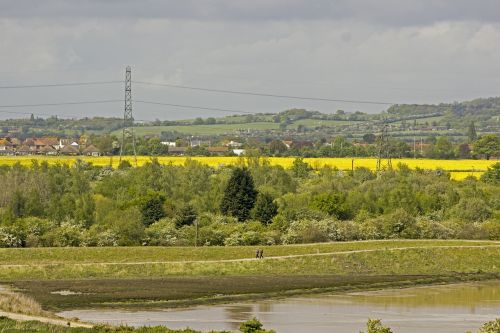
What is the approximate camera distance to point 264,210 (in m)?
91.3

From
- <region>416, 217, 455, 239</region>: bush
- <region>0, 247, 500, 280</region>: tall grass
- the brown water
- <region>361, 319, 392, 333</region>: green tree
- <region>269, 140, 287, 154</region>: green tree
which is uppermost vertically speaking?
<region>269, 140, 287, 154</region>: green tree

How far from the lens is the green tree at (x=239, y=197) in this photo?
93.2 meters

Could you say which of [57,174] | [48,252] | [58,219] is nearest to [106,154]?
[57,174]

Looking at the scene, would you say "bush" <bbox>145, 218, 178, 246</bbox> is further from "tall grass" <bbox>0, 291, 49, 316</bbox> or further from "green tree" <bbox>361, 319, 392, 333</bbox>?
"green tree" <bbox>361, 319, 392, 333</bbox>

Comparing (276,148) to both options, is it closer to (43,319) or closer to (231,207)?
(231,207)

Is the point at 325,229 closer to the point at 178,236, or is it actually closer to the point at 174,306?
the point at 178,236

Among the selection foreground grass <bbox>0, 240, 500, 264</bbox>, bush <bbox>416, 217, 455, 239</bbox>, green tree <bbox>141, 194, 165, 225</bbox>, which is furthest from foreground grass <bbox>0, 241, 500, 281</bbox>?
green tree <bbox>141, 194, 165, 225</bbox>

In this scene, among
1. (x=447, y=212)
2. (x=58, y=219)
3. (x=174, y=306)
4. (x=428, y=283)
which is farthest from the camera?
(x=447, y=212)

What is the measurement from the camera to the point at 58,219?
90.4 metres

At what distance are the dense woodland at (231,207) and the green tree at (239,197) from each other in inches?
3.4

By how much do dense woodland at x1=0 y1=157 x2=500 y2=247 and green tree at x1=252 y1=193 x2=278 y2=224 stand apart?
0.08 m

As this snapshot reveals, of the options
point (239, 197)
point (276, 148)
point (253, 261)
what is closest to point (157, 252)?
point (253, 261)

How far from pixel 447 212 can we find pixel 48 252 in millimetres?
38456

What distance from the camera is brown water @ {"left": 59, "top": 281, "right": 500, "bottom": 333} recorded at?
47.9 m
